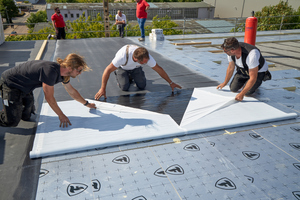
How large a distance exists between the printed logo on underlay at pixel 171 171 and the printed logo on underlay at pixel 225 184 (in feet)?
1.01

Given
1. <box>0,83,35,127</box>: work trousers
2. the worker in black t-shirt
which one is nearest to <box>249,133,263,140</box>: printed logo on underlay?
the worker in black t-shirt

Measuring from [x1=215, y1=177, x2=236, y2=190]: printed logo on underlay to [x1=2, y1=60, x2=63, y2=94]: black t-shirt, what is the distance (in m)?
1.79

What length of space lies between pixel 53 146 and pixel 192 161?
1367 millimetres

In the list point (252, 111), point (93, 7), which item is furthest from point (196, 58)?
point (93, 7)

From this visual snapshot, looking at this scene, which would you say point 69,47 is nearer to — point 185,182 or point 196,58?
point 196,58

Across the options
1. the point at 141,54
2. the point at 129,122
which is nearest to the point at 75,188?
the point at 129,122

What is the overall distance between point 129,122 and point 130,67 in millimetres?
1226

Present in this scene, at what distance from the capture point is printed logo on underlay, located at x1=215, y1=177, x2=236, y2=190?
1.73 m

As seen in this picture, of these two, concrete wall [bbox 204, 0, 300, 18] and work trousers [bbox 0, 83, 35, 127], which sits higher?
concrete wall [bbox 204, 0, 300, 18]

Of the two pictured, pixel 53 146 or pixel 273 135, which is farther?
pixel 273 135

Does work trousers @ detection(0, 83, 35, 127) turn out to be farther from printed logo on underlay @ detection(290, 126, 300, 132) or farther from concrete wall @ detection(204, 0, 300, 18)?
concrete wall @ detection(204, 0, 300, 18)

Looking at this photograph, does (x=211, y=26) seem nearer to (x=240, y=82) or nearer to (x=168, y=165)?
(x=240, y=82)

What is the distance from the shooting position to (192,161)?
2.04m

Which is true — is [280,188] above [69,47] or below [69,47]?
below
